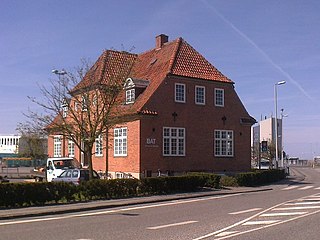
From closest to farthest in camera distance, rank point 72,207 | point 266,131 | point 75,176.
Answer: point 72,207, point 75,176, point 266,131

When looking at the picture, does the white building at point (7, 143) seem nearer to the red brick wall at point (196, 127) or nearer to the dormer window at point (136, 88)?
the dormer window at point (136, 88)

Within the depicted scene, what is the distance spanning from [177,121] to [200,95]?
344cm

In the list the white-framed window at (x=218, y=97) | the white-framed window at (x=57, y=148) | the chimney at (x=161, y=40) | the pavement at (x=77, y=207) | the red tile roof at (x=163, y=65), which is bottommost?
the pavement at (x=77, y=207)

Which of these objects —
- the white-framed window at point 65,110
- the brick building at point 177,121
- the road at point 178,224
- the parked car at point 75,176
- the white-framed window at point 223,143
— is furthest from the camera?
the white-framed window at point 223,143

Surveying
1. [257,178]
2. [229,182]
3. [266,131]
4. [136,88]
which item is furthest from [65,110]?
[266,131]

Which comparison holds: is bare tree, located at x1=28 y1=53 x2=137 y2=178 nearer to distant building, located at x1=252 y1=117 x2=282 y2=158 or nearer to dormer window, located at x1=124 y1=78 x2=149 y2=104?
dormer window, located at x1=124 y1=78 x2=149 y2=104

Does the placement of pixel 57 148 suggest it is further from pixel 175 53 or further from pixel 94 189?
pixel 94 189

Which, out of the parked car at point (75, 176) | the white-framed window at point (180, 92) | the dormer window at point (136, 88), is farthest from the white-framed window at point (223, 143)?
the parked car at point (75, 176)

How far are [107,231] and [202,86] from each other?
2733 centimetres

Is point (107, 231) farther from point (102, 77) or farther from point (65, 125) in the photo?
point (102, 77)

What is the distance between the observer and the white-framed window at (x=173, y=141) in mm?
36375

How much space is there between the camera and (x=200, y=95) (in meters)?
39.1

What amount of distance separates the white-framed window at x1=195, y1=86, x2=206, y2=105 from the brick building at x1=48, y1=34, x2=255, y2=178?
81mm

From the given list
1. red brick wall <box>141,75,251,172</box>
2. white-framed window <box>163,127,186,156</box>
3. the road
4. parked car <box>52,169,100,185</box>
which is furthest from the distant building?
the road
